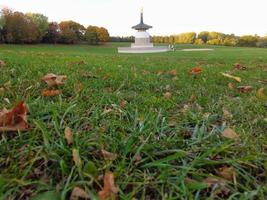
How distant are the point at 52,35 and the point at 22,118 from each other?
6059cm

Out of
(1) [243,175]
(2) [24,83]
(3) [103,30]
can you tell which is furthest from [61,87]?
(3) [103,30]

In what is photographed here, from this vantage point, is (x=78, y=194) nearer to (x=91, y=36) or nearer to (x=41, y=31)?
(x=41, y=31)

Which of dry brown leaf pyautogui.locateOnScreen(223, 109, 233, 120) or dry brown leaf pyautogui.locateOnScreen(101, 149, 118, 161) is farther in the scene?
dry brown leaf pyautogui.locateOnScreen(223, 109, 233, 120)

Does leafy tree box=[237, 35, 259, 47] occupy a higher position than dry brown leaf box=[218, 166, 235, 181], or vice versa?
dry brown leaf box=[218, 166, 235, 181]

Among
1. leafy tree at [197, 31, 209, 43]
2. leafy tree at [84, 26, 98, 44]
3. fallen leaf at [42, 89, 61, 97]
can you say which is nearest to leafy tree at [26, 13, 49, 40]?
leafy tree at [84, 26, 98, 44]

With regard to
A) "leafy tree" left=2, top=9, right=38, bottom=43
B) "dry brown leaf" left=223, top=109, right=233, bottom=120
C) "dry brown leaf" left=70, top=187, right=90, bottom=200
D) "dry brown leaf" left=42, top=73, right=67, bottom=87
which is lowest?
"leafy tree" left=2, top=9, right=38, bottom=43

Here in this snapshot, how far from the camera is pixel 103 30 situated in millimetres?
66188

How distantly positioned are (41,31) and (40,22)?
9.95ft

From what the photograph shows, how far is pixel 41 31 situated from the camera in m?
56.9

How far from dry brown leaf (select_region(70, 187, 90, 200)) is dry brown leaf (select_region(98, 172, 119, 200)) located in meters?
0.06

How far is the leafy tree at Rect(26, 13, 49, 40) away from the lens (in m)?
56.8

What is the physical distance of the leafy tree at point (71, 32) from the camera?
5862 centimetres

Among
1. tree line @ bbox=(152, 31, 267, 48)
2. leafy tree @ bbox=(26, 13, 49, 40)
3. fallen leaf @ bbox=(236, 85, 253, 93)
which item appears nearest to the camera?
fallen leaf @ bbox=(236, 85, 253, 93)

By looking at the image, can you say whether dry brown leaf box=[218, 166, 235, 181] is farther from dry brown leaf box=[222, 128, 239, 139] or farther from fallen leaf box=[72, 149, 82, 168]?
fallen leaf box=[72, 149, 82, 168]
